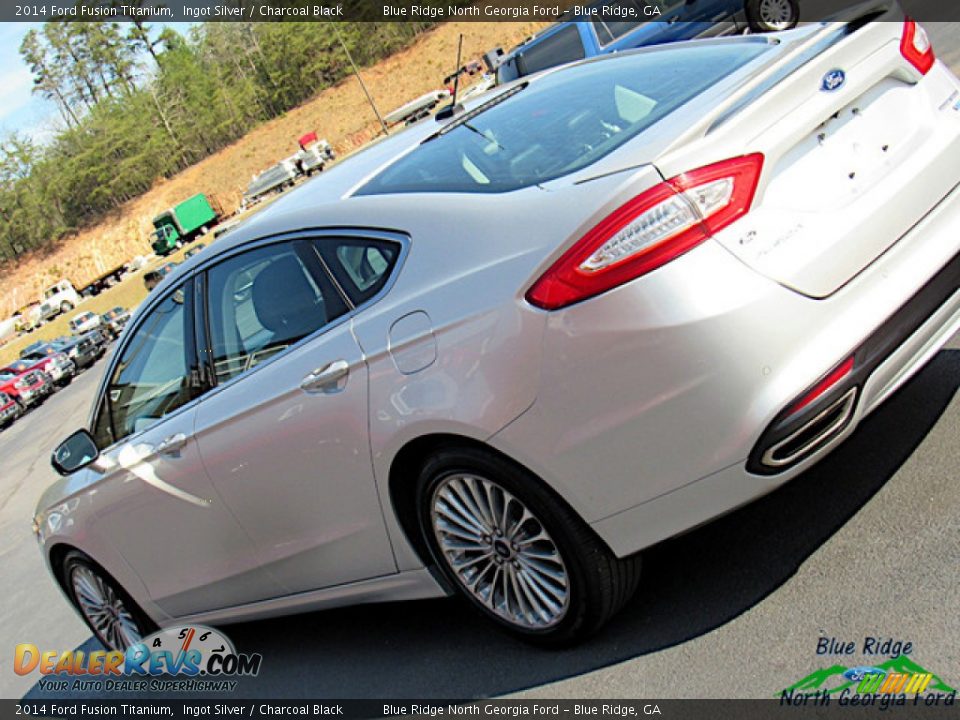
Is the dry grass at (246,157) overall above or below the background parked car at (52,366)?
above

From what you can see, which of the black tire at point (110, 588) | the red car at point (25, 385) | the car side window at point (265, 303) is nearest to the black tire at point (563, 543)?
the car side window at point (265, 303)

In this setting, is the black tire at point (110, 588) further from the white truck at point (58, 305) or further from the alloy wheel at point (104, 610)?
the white truck at point (58, 305)

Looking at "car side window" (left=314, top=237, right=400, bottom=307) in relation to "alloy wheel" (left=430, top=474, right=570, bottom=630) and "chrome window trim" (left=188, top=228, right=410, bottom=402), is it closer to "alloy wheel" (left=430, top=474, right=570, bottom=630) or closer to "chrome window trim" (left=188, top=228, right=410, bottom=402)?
"chrome window trim" (left=188, top=228, right=410, bottom=402)

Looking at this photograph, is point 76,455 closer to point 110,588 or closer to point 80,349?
point 110,588

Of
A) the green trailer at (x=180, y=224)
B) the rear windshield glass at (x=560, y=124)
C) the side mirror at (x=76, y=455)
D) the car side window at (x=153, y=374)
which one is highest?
the rear windshield glass at (x=560, y=124)

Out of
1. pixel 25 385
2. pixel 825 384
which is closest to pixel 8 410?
pixel 25 385

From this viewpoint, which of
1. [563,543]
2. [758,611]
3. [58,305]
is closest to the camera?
[563,543]

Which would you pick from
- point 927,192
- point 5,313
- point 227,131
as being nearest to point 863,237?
point 927,192

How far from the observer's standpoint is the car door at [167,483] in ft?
14.0

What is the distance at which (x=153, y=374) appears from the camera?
4637 mm

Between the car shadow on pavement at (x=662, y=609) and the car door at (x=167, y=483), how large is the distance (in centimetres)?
48

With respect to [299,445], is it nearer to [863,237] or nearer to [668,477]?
[668,477]

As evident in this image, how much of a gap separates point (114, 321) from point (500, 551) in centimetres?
4650

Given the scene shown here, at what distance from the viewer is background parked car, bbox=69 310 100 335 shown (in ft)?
155
